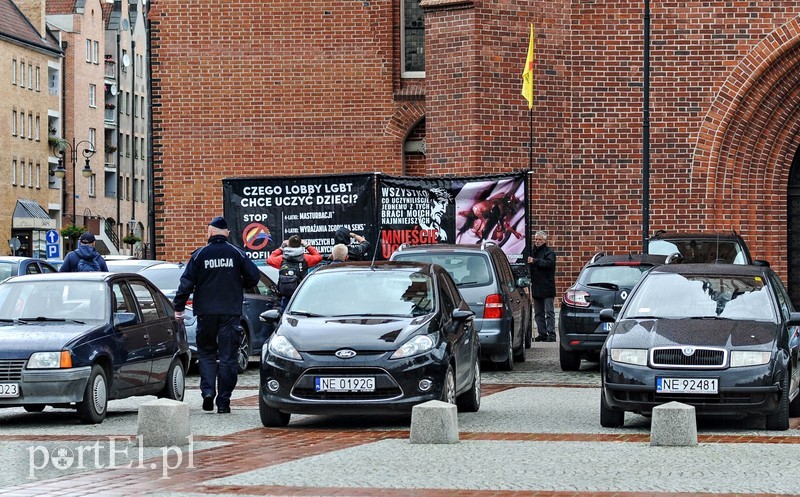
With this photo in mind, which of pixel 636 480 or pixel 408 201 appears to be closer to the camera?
pixel 636 480

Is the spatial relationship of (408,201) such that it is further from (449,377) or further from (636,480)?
(636,480)

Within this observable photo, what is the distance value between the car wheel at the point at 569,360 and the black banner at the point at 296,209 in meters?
5.48

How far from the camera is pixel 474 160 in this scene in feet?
89.0

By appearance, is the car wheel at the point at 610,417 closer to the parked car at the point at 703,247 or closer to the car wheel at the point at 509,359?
the car wheel at the point at 509,359

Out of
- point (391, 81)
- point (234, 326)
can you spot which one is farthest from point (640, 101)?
point (234, 326)

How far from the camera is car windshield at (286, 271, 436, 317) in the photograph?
46.8ft

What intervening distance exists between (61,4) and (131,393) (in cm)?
9682

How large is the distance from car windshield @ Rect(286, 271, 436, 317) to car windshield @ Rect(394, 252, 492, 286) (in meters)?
4.69

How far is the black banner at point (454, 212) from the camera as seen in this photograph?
80.3 feet

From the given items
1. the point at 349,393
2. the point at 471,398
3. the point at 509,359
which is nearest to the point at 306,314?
the point at 349,393

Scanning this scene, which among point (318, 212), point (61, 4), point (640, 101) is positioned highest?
point (61, 4)

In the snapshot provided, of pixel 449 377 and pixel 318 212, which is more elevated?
pixel 318 212

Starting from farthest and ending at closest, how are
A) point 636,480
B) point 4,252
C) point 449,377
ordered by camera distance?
point 4,252 < point 449,377 < point 636,480

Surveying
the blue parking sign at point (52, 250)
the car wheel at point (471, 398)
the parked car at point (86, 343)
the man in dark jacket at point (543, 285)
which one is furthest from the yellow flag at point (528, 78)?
the blue parking sign at point (52, 250)
